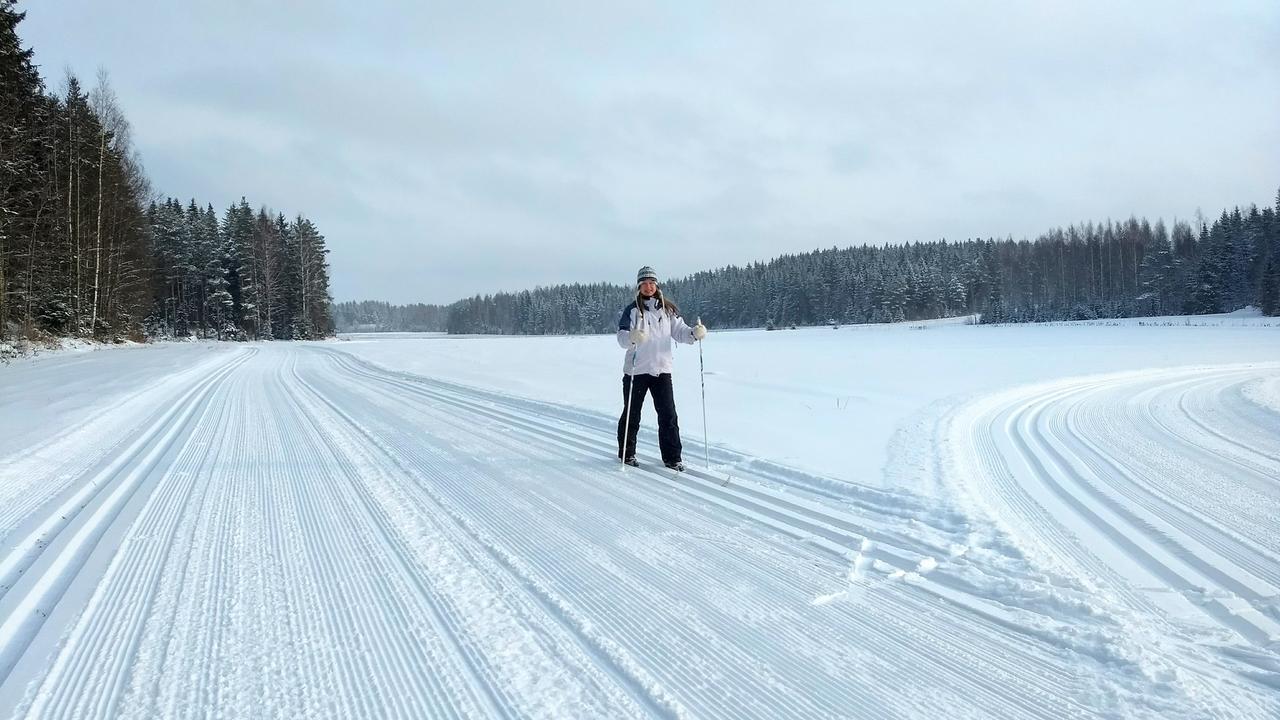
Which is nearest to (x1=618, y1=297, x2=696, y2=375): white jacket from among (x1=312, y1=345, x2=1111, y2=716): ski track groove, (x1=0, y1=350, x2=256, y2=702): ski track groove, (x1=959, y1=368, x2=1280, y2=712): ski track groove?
(x1=312, y1=345, x2=1111, y2=716): ski track groove

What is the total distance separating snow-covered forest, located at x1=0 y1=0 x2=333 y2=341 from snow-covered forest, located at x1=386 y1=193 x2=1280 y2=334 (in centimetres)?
6810

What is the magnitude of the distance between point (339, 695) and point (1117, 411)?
35.5 ft

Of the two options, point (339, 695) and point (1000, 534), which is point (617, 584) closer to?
point (339, 695)

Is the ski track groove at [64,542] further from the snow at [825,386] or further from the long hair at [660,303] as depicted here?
the snow at [825,386]

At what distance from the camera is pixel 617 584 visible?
9.87 feet

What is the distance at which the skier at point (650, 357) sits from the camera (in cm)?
559

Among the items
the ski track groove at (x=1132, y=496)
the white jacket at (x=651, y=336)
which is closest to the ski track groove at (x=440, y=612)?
the ski track groove at (x=1132, y=496)

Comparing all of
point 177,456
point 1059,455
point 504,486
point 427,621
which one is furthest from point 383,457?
point 1059,455

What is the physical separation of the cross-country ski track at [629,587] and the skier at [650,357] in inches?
14.2

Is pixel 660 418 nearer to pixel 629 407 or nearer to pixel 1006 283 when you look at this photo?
pixel 629 407

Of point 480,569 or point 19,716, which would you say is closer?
point 19,716

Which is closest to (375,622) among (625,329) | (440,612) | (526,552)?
(440,612)

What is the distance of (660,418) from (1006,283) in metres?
105

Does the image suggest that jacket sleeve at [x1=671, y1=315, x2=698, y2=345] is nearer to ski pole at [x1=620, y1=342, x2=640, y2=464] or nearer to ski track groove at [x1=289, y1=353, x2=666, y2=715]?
ski pole at [x1=620, y1=342, x2=640, y2=464]
